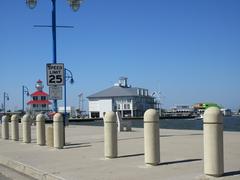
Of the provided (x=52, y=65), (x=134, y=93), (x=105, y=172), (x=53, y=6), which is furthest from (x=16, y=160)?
(x=134, y=93)

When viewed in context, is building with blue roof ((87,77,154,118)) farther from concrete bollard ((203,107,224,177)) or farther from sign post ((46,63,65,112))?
concrete bollard ((203,107,224,177))

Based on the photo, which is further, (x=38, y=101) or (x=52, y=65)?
(x=38, y=101)

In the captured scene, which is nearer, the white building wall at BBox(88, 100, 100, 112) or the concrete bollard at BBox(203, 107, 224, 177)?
the concrete bollard at BBox(203, 107, 224, 177)

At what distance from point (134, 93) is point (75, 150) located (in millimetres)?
161382

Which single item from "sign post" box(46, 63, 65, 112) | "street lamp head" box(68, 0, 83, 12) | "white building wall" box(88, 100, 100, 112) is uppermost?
"street lamp head" box(68, 0, 83, 12)

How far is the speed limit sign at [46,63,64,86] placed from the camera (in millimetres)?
18531

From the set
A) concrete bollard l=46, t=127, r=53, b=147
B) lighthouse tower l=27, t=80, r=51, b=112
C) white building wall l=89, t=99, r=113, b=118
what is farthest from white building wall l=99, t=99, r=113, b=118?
concrete bollard l=46, t=127, r=53, b=147

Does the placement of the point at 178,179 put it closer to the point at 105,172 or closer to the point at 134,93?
the point at 105,172

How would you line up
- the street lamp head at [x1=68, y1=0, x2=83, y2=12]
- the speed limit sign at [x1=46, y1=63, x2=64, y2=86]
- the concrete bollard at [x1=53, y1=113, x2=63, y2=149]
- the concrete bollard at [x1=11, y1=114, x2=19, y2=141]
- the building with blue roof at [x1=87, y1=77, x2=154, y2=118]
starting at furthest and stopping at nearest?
the building with blue roof at [x1=87, y1=77, x2=154, y2=118], the concrete bollard at [x1=11, y1=114, x2=19, y2=141], the street lamp head at [x1=68, y1=0, x2=83, y2=12], the speed limit sign at [x1=46, y1=63, x2=64, y2=86], the concrete bollard at [x1=53, y1=113, x2=63, y2=149]

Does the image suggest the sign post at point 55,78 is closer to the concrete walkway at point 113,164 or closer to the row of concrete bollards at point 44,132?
the row of concrete bollards at point 44,132

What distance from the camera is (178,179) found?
926 centimetres

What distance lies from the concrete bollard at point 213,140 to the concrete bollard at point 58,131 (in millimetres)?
8268

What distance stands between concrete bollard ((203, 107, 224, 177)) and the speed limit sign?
10.2 meters

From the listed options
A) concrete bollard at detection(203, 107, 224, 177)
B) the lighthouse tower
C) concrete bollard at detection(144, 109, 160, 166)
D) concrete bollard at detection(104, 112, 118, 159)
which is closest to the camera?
concrete bollard at detection(203, 107, 224, 177)
